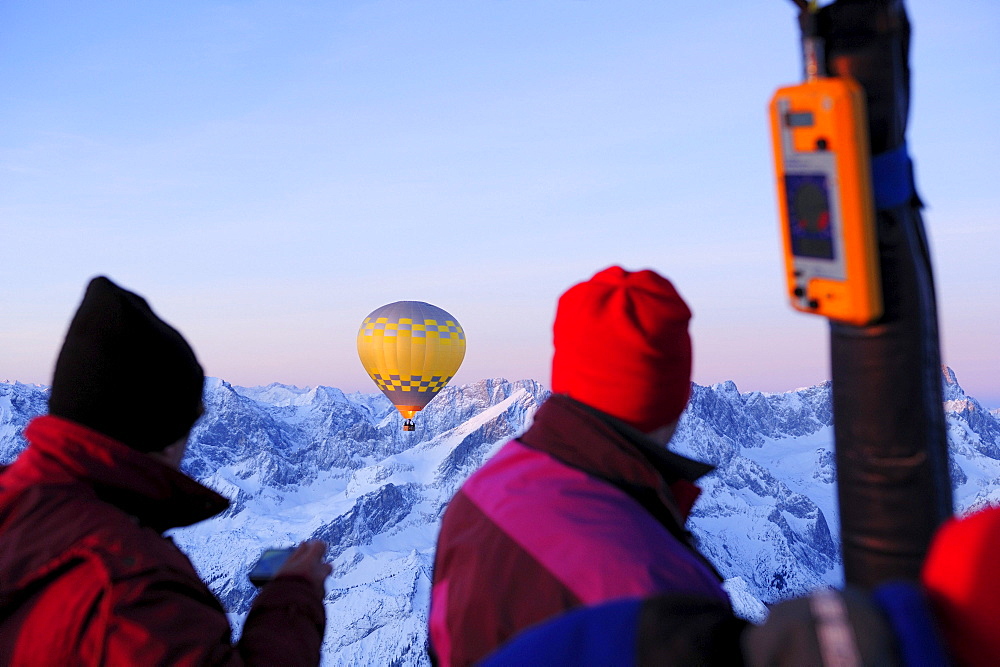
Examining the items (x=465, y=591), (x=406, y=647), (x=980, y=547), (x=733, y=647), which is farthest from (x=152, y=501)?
(x=406, y=647)

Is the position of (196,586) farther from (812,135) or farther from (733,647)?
(812,135)

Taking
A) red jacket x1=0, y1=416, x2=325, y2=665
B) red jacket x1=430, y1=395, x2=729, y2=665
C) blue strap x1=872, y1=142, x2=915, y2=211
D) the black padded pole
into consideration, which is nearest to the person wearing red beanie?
red jacket x1=430, y1=395, x2=729, y2=665

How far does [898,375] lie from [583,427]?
93cm

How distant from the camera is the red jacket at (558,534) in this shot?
6.21 feet

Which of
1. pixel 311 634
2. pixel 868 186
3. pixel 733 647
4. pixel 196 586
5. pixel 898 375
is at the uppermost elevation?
pixel 868 186

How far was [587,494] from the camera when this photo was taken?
2.13 m

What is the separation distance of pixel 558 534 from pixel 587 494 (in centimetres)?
18

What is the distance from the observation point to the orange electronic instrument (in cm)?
166

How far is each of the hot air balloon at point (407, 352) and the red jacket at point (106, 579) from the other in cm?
3618

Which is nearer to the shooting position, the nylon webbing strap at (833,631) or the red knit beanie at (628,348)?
the nylon webbing strap at (833,631)

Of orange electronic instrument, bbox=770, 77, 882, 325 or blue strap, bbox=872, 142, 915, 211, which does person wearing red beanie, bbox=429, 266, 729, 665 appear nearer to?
orange electronic instrument, bbox=770, 77, 882, 325

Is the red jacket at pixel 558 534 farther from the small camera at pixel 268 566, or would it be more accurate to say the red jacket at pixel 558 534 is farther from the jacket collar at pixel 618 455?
the small camera at pixel 268 566

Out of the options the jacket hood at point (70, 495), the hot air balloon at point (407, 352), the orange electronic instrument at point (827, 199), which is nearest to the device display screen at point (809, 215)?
the orange electronic instrument at point (827, 199)

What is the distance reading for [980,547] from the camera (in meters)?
1.01
